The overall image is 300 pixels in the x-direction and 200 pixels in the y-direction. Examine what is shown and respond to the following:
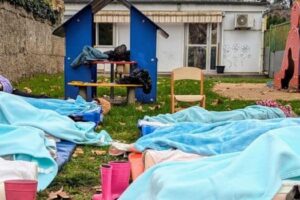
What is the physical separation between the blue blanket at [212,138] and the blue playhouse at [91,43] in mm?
5555

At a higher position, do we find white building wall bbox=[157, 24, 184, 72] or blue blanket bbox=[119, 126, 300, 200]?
white building wall bbox=[157, 24, 184, 72]

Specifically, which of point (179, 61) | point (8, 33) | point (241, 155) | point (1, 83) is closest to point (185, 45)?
point (179, 61)

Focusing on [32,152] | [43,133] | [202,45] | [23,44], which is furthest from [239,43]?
[32,152]

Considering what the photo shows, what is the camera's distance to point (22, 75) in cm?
1498

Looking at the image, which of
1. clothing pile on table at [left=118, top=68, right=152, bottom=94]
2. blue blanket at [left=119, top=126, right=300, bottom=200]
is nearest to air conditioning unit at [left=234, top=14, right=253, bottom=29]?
clothing pile on table at [left=118, top=68, right=152, bottom=94]

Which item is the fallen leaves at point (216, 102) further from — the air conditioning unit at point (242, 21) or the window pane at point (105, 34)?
the window pane at point (105, 34)

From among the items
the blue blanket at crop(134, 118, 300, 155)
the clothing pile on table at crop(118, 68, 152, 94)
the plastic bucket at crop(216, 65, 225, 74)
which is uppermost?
the clothing pile on table at crop(118, 68, 152, 94)

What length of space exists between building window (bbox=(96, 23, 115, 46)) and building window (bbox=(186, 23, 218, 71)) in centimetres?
360

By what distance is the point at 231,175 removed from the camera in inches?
128

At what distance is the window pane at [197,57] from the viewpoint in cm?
2511

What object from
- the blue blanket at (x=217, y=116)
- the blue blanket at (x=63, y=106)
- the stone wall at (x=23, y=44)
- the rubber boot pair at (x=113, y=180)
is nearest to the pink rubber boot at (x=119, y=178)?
the rubber boot pair at (x=113, y=180)

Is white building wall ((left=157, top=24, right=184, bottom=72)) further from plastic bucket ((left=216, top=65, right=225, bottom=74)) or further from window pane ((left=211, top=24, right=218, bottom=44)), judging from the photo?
plastic bucket ((left=216, top=65, right=225, bottom=74))

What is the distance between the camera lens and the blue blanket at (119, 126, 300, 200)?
311 cm

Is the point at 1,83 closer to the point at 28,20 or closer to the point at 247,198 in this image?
the point at 247,198
